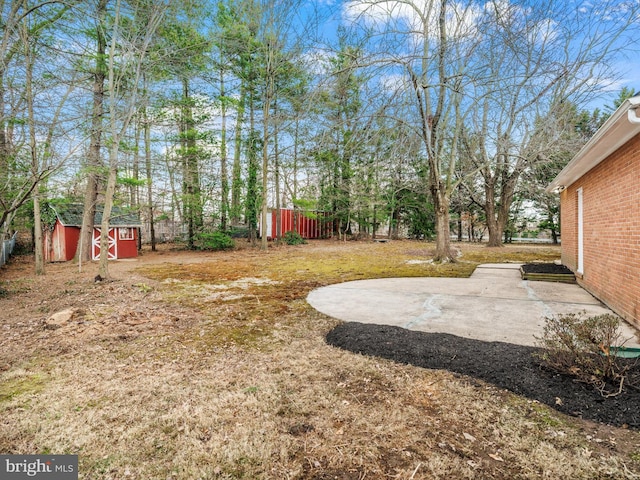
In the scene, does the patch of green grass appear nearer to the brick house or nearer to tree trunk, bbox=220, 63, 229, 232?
the brick house

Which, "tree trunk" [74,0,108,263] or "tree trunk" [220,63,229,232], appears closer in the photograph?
"tree trunk" [74,0,108,263]

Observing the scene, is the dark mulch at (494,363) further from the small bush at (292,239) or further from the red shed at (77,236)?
the small bush at (292,239)

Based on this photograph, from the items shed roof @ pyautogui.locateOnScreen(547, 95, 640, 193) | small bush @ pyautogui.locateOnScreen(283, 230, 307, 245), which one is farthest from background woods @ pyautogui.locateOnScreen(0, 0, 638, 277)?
small bush @ pyautogui.locateOnScreen(283, 230, 307, 245)

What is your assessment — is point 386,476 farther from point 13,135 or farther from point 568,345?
point 13,135

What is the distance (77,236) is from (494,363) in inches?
651

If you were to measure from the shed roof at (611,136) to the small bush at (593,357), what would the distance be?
6.75ft

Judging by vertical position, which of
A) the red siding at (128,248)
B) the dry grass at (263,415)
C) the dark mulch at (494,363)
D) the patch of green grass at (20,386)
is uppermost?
the red siding at (128,248)

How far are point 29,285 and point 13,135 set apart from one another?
11.0 feet

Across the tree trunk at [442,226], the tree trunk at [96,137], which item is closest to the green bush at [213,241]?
the tree trunk at [96,137]

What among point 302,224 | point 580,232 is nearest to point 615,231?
point 580,232

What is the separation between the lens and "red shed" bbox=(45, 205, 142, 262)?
44.2ft

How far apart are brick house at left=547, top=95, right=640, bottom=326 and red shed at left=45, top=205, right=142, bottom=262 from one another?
14.7 metres

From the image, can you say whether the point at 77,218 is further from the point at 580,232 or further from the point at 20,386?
the point at 580,232

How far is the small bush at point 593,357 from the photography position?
2367 millimetres
